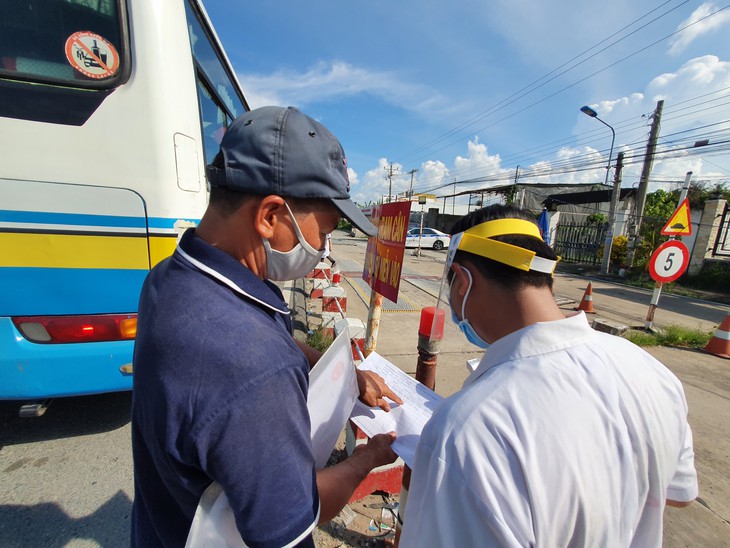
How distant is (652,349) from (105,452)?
7.12 m

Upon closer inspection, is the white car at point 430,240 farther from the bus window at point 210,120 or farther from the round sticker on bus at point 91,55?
the round sticker on bus at point 91,55

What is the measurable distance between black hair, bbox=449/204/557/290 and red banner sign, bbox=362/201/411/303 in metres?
0.87

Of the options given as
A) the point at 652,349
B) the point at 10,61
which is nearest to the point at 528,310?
the point at 10,61

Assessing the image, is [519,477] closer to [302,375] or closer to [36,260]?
[302,375]

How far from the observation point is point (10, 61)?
72.6 inches

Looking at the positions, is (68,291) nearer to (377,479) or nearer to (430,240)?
(377,479)

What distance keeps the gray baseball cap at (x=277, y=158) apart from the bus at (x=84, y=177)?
148cm

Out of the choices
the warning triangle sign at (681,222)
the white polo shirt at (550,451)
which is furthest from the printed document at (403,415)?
the warning triangle sign at (681,222)

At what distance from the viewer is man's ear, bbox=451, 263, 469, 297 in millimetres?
1201

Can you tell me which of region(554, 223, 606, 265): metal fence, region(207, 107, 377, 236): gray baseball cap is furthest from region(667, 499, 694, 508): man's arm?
region(554, 223, 606, 265): metal fence

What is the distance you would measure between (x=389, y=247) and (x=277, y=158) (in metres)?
1.45

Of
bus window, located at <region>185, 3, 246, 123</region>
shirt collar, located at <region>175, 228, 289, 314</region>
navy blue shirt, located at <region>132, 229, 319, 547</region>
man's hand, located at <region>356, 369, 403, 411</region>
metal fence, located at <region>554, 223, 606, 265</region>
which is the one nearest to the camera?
navy blue shirt, located at <region>132, 229, 319, 547</region>

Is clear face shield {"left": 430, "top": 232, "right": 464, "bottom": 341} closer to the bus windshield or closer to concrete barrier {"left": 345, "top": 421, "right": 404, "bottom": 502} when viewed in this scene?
concrete barrier {"left": 345, "top": 421, "right": 404, "bottom": 502}

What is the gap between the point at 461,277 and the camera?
4.02 ft
